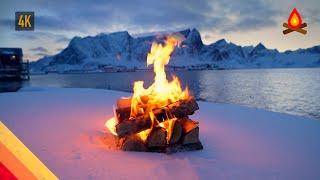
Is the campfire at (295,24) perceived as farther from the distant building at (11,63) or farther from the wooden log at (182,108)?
the distant building at (11,63)

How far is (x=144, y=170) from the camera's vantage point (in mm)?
5262

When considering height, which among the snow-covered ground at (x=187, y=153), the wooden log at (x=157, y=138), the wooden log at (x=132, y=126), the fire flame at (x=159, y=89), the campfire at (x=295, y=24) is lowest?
the snow-covered ground at (x=187, y=153)

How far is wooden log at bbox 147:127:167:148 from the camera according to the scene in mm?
6422

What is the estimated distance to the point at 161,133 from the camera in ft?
21.1

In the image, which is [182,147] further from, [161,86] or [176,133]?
[161,86]

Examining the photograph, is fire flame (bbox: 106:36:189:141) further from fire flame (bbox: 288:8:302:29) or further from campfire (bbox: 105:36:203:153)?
fire flame (bbox: 288:8:302:29)

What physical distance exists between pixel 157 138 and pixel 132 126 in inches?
21.9

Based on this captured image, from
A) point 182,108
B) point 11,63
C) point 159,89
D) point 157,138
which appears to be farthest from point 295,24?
point 11,63

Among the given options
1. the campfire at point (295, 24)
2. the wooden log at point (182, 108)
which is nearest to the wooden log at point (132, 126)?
the wooden log at point (182, 108)

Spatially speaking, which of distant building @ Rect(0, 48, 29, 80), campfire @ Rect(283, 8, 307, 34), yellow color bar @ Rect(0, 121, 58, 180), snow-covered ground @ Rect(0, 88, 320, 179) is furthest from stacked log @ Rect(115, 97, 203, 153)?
distant building @ Rect(0, 48, 29, 80)

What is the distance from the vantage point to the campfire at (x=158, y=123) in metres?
6.46

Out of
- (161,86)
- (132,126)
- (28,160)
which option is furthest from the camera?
(161,86)

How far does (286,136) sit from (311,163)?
2.04 meters

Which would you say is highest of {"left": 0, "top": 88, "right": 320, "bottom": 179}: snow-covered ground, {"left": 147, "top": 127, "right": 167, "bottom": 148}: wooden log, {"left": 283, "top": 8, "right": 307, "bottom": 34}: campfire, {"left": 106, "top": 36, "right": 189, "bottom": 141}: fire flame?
{"left": 283, "top": 8, "right": 307, "bottom": 34}: campfire
